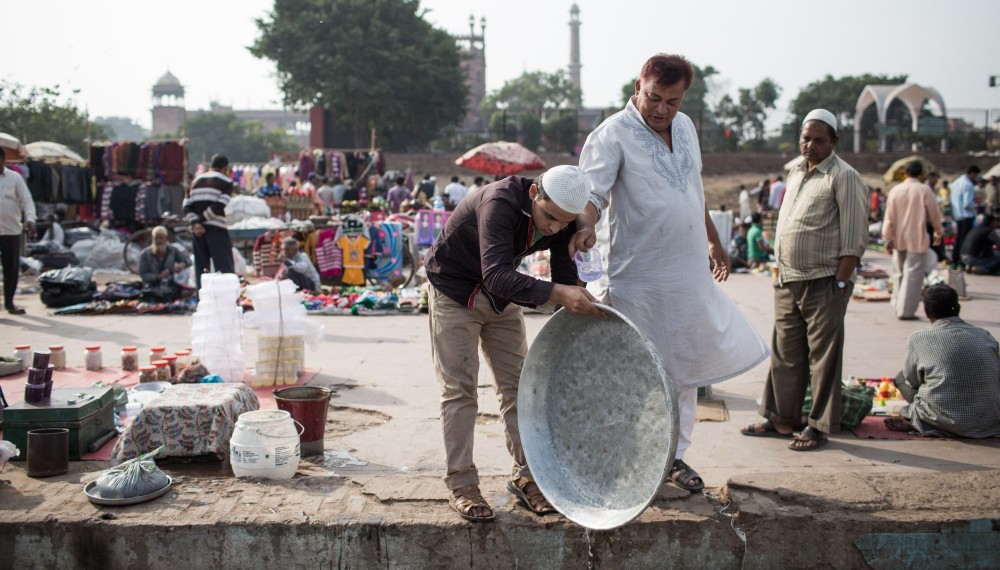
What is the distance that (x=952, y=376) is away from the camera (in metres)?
4.60

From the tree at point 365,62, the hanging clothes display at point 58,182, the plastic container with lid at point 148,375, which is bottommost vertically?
the plastic container with lid at point 148,375

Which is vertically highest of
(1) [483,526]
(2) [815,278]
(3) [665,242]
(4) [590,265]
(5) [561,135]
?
(5) [561,135]

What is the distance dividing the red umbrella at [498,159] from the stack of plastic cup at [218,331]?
12012 millimetres

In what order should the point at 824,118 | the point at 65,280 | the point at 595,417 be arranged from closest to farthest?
the point at 595,417
the point at 824,118
the point at 65,280

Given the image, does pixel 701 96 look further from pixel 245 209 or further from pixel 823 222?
pixel 823 222

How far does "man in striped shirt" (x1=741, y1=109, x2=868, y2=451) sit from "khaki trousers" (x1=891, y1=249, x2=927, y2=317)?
4.99 m

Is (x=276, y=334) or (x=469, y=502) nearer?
(x=469, y=502)

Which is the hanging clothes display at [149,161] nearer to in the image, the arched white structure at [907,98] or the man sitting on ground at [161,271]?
the man sitting on ground at [161,271]

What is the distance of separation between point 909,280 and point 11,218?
973cm

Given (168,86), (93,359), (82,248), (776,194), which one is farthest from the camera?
(168,86)

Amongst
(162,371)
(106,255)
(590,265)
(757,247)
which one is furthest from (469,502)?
(106,255)

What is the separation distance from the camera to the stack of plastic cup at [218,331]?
5.96 m

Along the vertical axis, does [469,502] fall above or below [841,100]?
below

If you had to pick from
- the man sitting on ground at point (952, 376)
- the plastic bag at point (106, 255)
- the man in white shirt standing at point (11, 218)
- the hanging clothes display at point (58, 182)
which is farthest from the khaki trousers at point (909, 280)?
the hanging clothes display at point (58, 182)
